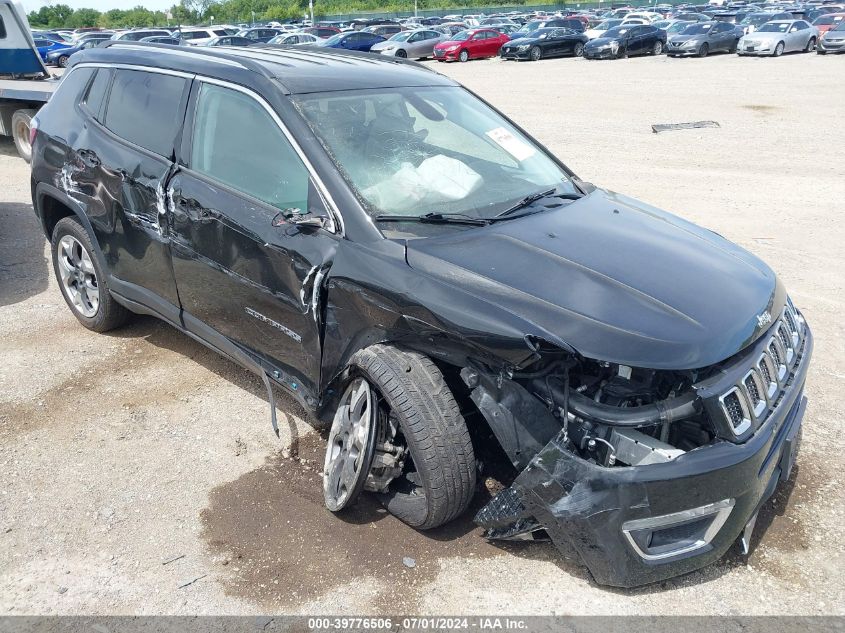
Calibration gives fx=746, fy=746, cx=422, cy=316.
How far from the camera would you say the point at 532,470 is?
2.81 metres

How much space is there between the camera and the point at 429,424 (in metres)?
3.02

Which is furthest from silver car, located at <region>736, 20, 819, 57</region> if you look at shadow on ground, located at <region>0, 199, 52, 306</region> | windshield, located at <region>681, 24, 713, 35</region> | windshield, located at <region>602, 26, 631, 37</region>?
shadow on ground, located at <region>0, 199, 52, 306</region>

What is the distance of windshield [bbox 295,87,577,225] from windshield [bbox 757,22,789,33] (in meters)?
29.5

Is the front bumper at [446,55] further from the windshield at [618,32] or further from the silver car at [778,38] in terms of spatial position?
the silver car at [778,38]

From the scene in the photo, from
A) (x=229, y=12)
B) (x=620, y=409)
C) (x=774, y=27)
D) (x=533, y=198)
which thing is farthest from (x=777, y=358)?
(x=229, y=12)

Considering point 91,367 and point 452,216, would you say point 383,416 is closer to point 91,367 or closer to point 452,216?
point 452,216

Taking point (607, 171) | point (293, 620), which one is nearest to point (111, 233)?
point (293, 620)

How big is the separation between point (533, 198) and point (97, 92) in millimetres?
A: 3055

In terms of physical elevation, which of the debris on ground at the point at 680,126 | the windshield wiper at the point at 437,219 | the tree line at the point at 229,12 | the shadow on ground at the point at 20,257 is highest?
the windshield wiper at the point at 437,219

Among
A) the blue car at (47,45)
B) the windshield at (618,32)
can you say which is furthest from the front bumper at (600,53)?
the blue car at (47,45)

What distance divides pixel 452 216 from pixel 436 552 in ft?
4.95

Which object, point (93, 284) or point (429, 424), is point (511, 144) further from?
point (93, 284)

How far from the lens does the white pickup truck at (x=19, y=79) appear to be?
11086 millimetres

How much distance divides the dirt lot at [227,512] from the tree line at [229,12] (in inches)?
2972
